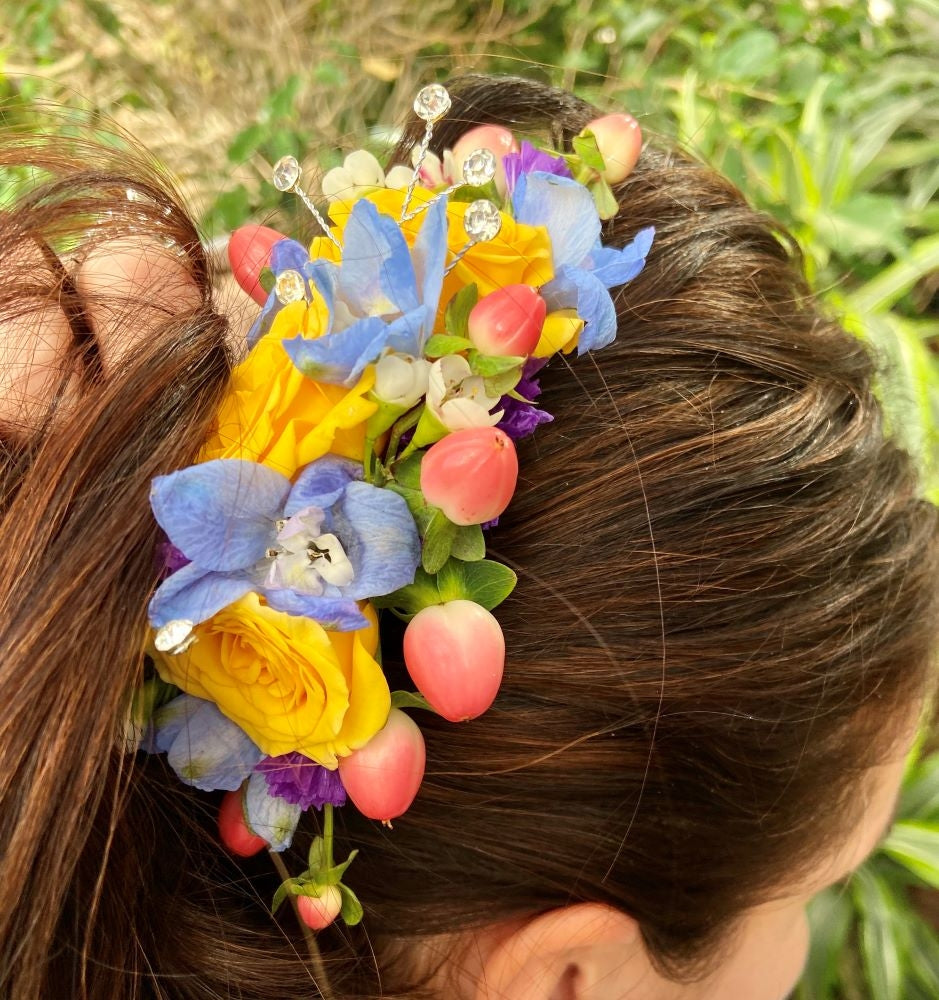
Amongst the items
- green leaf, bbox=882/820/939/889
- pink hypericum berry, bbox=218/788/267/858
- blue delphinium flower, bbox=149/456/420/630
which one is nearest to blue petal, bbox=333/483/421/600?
blue delphinium flower, bbox=149/456/420/630

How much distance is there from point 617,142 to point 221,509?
44cm

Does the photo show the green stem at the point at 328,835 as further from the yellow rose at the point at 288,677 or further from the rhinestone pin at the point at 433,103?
the rhinestone pin at the point at 433,103

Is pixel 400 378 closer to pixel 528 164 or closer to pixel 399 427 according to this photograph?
pixel 399 427

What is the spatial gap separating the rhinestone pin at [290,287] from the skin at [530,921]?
91 millimetres

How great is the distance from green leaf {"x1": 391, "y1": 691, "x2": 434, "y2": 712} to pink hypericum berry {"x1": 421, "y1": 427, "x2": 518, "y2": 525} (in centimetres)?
13

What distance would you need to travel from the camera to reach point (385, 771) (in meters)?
0.52

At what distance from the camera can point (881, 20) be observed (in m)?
2.29

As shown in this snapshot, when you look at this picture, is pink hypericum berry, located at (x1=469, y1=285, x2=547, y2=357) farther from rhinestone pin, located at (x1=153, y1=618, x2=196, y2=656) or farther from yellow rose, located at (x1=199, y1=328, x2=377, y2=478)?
rhinestone pin, located at (x1=153, y1=618, x2=196, y2=656)

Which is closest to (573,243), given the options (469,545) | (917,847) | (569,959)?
(469,545)

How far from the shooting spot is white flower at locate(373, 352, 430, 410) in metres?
0.49

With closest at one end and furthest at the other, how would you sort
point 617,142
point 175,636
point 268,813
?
1. point 175,636
2. point 268,813
3. point 617,142

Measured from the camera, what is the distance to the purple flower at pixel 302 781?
54 centimetres

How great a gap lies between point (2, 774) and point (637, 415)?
0.46 metres

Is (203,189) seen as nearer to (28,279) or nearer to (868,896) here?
(28,279)
